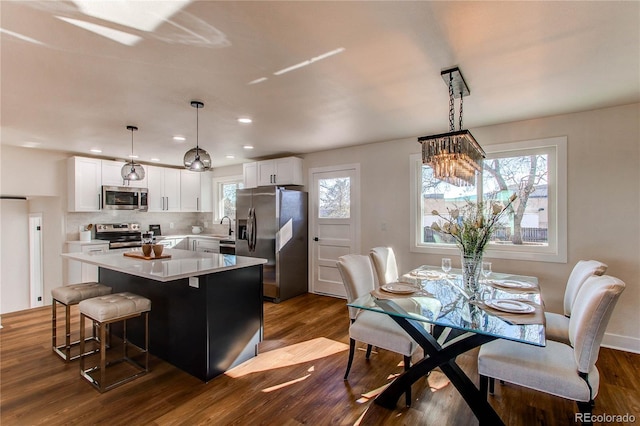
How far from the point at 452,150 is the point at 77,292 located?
3.52m

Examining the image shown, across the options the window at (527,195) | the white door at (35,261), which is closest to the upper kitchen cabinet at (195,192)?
the white door at (35,261)

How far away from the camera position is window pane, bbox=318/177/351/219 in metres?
4.68

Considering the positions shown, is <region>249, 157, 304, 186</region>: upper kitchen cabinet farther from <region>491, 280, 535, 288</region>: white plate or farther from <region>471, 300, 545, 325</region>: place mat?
<region>471, 300, 545, 325</region>: place mat

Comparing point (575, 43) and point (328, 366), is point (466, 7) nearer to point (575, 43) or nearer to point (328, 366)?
point (575, 43)

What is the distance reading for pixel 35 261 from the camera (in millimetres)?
4875

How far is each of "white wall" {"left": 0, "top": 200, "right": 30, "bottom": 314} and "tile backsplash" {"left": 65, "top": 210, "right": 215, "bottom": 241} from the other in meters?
0.80

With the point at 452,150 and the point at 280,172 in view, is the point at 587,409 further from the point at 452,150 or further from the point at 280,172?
the point at 280,172

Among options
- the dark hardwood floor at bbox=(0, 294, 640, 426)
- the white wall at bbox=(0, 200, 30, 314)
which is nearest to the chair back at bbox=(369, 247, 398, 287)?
the dark hardwood floor at bbox=(0, 294, 640, 426)

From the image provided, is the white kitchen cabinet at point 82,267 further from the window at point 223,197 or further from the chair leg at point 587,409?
the chair leg at point 587,409

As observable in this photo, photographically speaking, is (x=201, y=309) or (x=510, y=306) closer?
(x=510, y=306)

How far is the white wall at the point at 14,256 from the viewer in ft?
15.4

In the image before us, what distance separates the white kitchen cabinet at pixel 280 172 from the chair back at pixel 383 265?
239cm

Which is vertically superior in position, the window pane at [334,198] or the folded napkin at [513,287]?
the window pane at [334,198]

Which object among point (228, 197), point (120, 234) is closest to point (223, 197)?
point (228, 197)
